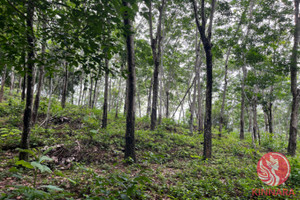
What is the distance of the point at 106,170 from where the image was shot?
4.92m

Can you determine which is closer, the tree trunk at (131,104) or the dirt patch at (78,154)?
the dirt patch at (78,154)

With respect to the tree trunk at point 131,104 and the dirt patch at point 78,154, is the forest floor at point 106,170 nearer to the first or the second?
the dirt patch at point 78,154

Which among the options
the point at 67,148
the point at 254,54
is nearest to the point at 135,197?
the point at 67,148

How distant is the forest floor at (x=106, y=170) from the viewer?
2617 mm

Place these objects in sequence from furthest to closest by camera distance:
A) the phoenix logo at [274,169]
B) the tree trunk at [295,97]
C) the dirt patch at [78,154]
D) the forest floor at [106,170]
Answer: the tree trunk at [295,97]
the dirt patch at [78,154]
the phoenix logo at [274,169]
the forest floor at [106,170]

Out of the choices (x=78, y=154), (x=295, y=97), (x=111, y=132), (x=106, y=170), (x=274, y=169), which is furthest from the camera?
(x=295, y=97)

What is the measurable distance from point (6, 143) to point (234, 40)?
1385 cm

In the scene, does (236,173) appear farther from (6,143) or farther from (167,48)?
(167,48)

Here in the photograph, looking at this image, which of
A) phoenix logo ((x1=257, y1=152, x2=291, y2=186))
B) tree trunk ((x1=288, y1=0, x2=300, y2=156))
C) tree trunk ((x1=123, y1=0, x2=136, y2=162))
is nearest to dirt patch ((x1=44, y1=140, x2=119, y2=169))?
tree trunk ((x1=123, y1=0, x2=136, y2=162))

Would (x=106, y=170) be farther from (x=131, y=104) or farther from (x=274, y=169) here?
(x=274, y=169)

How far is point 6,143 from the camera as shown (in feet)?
17.9

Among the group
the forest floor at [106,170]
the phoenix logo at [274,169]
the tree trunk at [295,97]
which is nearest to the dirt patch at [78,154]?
the forest floor at [106,170]

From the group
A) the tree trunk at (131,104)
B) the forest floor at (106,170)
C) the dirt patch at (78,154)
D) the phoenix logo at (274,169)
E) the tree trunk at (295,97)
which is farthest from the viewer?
the tree trunk at (295,97)

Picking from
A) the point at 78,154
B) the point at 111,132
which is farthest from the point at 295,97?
the point at 78,154
